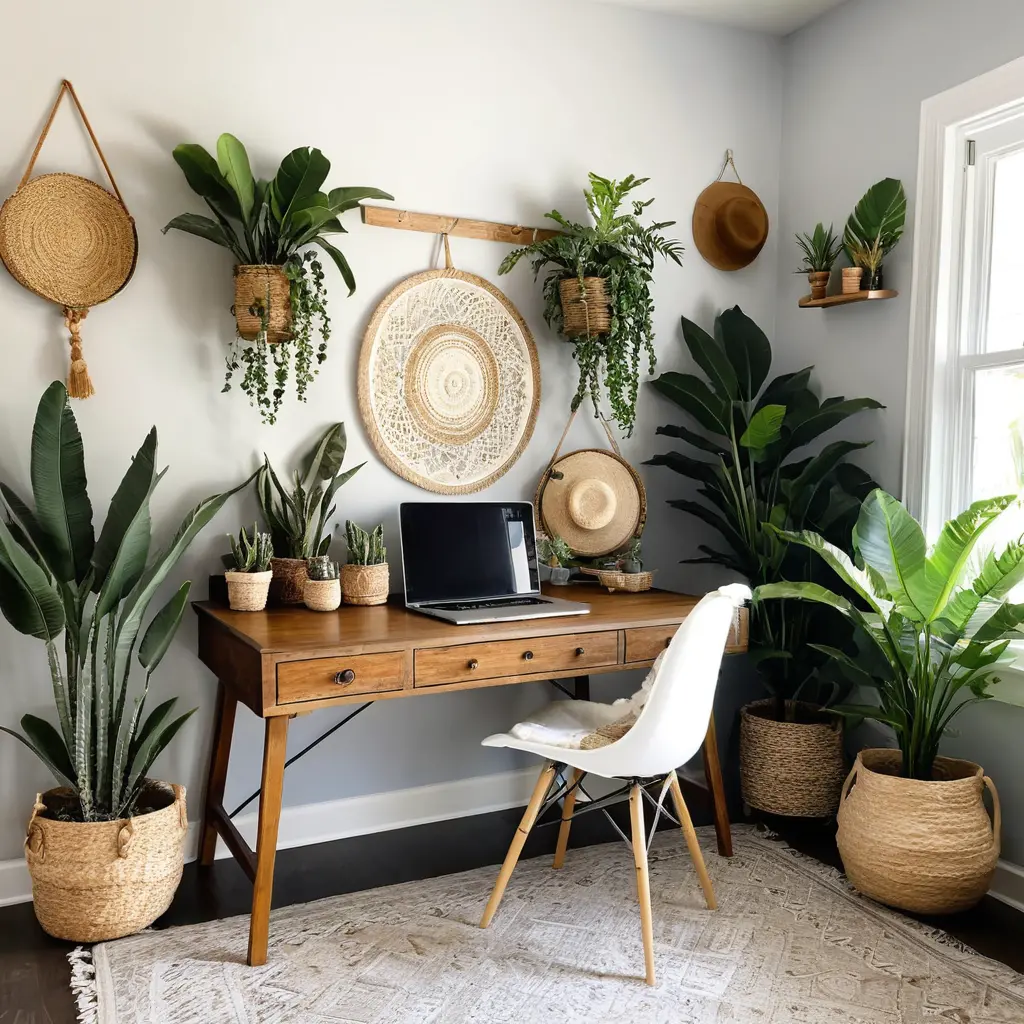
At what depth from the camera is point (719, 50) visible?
133 inches

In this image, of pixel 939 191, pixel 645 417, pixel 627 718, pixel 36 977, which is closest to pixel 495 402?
pixel 645 417

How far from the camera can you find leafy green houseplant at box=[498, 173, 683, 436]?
296 cm

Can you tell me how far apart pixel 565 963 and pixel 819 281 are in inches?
87.7

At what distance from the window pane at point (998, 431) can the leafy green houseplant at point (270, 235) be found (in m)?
1.84

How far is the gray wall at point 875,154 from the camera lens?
2691mm

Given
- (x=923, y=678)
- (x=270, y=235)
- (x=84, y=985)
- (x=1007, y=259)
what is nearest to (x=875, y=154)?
(x=1007, y=259)

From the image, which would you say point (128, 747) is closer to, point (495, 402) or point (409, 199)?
point (495, 402)

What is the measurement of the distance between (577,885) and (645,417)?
61.8 inches

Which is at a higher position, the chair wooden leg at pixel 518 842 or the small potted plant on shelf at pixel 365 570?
the small potted plant on shelf at pixel 365 570

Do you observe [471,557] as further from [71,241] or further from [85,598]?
[71,241]

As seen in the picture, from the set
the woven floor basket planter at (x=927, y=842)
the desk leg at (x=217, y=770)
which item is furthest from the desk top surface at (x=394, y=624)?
the woven floor basket planter at (x=927, y=842)

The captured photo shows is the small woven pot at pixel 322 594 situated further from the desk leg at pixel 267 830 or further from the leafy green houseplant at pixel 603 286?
the leafy green houseplant at pixel 603 286

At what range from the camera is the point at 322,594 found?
2537mm

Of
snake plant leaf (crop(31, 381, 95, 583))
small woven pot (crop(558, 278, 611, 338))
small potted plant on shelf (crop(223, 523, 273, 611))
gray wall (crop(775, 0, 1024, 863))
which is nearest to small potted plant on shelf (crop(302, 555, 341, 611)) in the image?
small potted plant on shelf (crop(223, 523, 273, 611))
